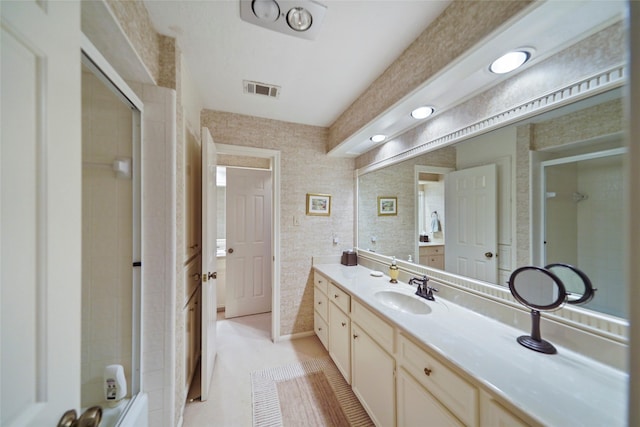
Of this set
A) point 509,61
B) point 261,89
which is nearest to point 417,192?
point 509,61

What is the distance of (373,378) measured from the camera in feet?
4.64

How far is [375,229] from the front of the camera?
2438 millimetres

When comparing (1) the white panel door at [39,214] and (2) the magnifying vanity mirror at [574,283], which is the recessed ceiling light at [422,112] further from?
(1) the white panel door at [39,214]

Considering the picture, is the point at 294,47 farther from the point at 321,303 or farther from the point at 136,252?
the point at 321,303

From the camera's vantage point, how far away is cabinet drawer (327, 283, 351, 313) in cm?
176

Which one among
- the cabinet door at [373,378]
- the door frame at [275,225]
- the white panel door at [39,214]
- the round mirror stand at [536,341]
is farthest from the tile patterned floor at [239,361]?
the round mirror stand at [536,341]

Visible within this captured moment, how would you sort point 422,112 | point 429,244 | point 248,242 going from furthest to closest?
1. point 248,242
2. point 429,244
3. point 422,112

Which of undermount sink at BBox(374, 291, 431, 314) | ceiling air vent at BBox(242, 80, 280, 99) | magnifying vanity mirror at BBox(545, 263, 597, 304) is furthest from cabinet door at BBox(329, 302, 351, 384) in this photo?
ceiling air vent at BBox(242, 80, 280, 99)

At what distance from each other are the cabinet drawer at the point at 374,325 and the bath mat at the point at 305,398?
60 centimetres

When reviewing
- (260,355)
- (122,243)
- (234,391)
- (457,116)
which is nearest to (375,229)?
(457,116)

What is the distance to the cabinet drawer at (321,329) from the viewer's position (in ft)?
7.18

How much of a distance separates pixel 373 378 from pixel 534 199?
1354 mm

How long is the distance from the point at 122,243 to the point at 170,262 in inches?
10.0

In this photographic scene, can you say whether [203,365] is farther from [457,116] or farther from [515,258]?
[457,116]
